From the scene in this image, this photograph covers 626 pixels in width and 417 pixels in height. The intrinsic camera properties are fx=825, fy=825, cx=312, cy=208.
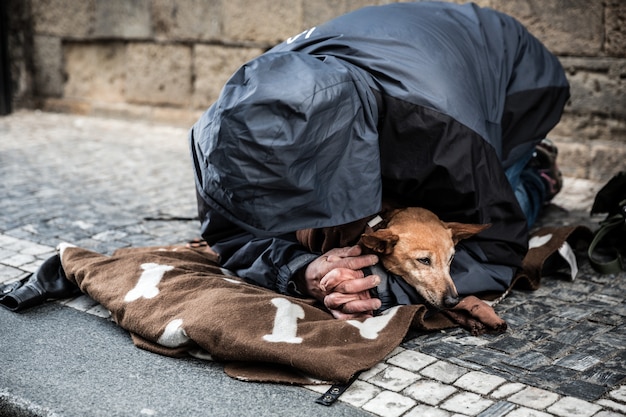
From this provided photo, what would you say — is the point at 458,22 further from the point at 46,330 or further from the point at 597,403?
the point at 46,330

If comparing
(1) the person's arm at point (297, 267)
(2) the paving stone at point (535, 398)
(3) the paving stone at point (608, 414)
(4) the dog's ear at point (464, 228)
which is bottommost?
(2) the paving stone at point (535, 398)

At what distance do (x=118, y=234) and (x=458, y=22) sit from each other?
2.15m

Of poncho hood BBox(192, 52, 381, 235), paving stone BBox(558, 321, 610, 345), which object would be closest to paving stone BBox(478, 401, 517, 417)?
paving stone BBox(558, 321, 610, 345)

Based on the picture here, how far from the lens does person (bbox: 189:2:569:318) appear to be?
2.69 meters

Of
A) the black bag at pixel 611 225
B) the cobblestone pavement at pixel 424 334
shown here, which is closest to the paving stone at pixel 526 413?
the cobblestone pavement at pixel 424 334

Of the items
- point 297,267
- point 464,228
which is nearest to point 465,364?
point 464,228

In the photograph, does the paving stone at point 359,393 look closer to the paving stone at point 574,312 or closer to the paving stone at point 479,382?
the paving stone at point 479,382

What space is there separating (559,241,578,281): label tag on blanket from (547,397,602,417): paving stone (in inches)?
48.7

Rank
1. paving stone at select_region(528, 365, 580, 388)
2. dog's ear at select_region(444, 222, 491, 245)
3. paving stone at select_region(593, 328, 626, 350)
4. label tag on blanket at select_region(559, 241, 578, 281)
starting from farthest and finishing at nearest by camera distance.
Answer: label tag on blanket at select_region(559, 241, 578, 281), dog's ear at select_region(444, 222, 491, 245), paving stone at select_region(593, 328, 626, 350), paving stone at select_region(528, 365, 580, 388)

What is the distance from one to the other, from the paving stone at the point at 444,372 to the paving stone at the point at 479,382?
2cm

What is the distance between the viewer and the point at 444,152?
3078 mm

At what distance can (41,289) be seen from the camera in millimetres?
3447

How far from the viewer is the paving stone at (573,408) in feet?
8.29

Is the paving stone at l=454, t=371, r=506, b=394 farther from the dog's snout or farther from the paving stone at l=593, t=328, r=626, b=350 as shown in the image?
the paving stone at l=593, t=328, r=626, b=350
